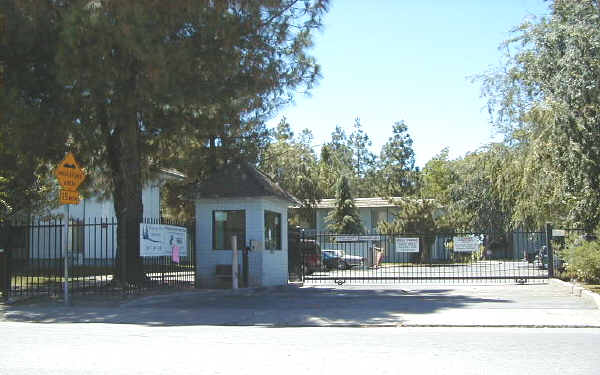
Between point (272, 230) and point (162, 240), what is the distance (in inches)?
165

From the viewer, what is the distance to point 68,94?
16656mm

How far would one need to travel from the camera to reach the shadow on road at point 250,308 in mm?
12688

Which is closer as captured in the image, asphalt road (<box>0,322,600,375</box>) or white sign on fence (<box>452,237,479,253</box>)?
asphalt road (<box>0,322,600,375</box>)

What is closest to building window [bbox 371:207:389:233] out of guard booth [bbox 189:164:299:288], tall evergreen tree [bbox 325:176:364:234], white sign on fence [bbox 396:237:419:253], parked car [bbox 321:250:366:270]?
tall evergreen tree [bbox 325:176:364:234]

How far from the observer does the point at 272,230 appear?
20688mm

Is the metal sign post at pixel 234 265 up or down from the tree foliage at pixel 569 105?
down

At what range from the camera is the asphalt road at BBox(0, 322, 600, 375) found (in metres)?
7.76

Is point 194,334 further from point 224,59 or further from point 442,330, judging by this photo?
point 224,59

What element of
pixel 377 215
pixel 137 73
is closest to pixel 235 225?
pixel 137 73

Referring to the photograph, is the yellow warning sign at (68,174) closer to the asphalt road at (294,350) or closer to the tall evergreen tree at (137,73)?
the tall evergreen tree at (137,73)

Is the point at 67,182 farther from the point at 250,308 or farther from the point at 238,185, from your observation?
the point at 238,185

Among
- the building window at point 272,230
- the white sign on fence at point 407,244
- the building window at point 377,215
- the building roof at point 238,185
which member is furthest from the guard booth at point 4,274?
the building window at point 377,215

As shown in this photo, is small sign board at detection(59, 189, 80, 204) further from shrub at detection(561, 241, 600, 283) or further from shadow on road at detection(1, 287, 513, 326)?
shrub at detection(561, 241, 600, 283)

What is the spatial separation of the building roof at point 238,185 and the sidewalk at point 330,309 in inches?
118
